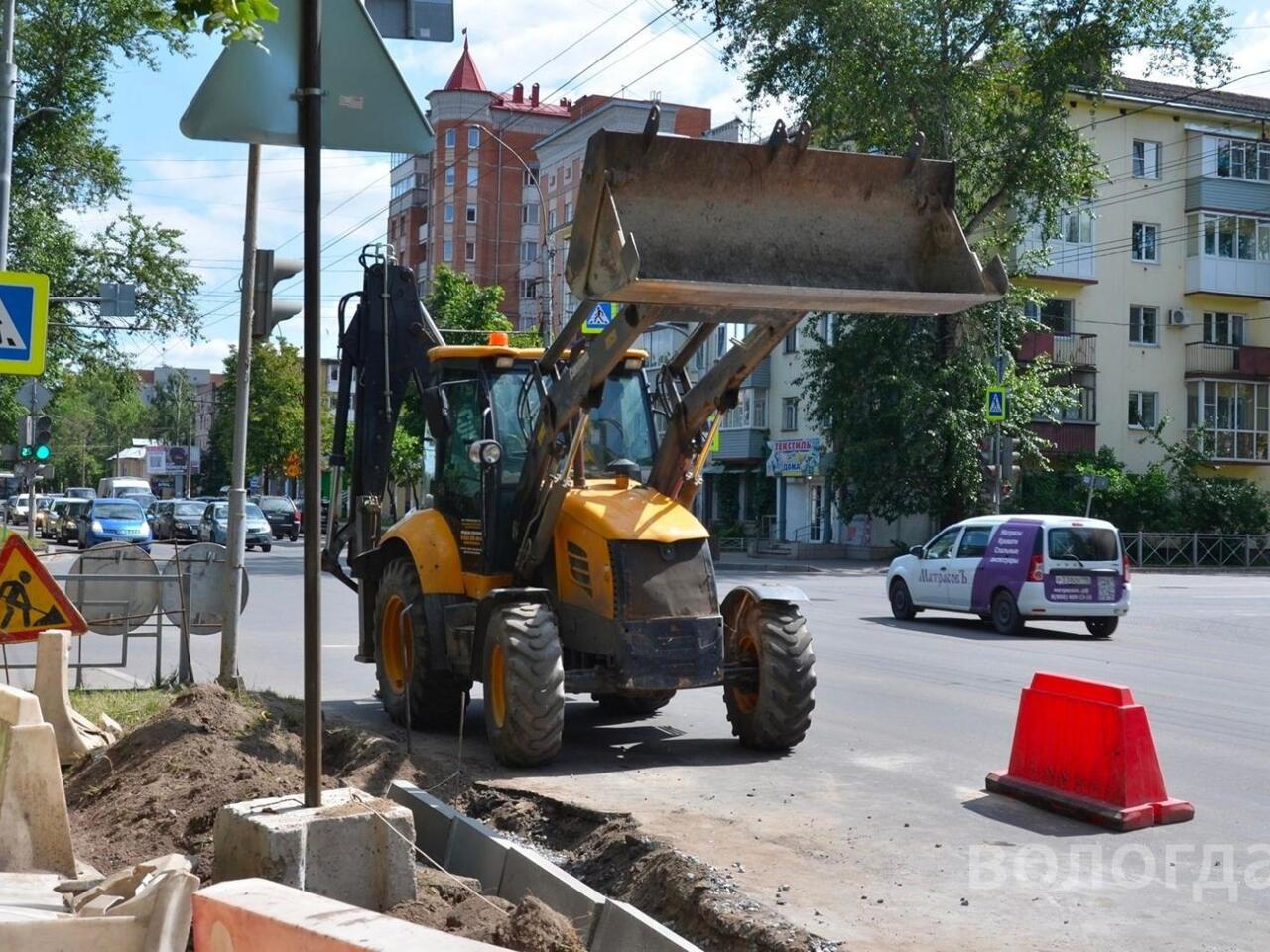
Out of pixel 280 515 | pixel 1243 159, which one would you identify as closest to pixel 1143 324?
pixel 1243 159

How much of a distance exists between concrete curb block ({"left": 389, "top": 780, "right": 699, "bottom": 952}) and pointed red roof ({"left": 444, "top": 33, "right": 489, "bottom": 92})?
3672 inches

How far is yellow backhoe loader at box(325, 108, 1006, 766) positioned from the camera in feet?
27.8

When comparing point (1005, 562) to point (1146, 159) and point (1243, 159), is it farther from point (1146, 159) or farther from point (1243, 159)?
point (1243, 159)

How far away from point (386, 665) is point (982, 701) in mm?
5195

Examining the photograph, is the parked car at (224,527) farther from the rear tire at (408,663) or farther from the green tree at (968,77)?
the rear tire at (408,663)

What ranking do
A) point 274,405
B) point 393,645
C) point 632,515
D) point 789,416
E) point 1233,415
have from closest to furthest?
point 632,515 → point 393,645 → point 1233,415 → point 789,416 → point 274,405

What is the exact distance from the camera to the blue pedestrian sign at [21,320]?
35.4 ft

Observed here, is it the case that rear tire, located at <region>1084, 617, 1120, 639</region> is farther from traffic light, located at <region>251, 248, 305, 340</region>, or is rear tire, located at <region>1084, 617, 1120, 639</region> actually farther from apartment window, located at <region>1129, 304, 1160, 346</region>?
apartment window, located at <region>1129, 304, 1160, 346</region>

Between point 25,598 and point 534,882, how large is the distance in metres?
5.35

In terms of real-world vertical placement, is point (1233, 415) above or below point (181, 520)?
above

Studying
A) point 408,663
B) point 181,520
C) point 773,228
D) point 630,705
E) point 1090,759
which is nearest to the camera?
point 1090,759

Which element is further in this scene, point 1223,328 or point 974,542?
point 1223,328

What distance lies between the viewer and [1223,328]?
57406 mm

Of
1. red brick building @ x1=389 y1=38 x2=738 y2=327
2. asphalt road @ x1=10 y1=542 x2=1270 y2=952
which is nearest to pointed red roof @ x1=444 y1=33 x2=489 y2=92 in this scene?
red brick building @ x1=389 y1=38 x2=738 y2=327
